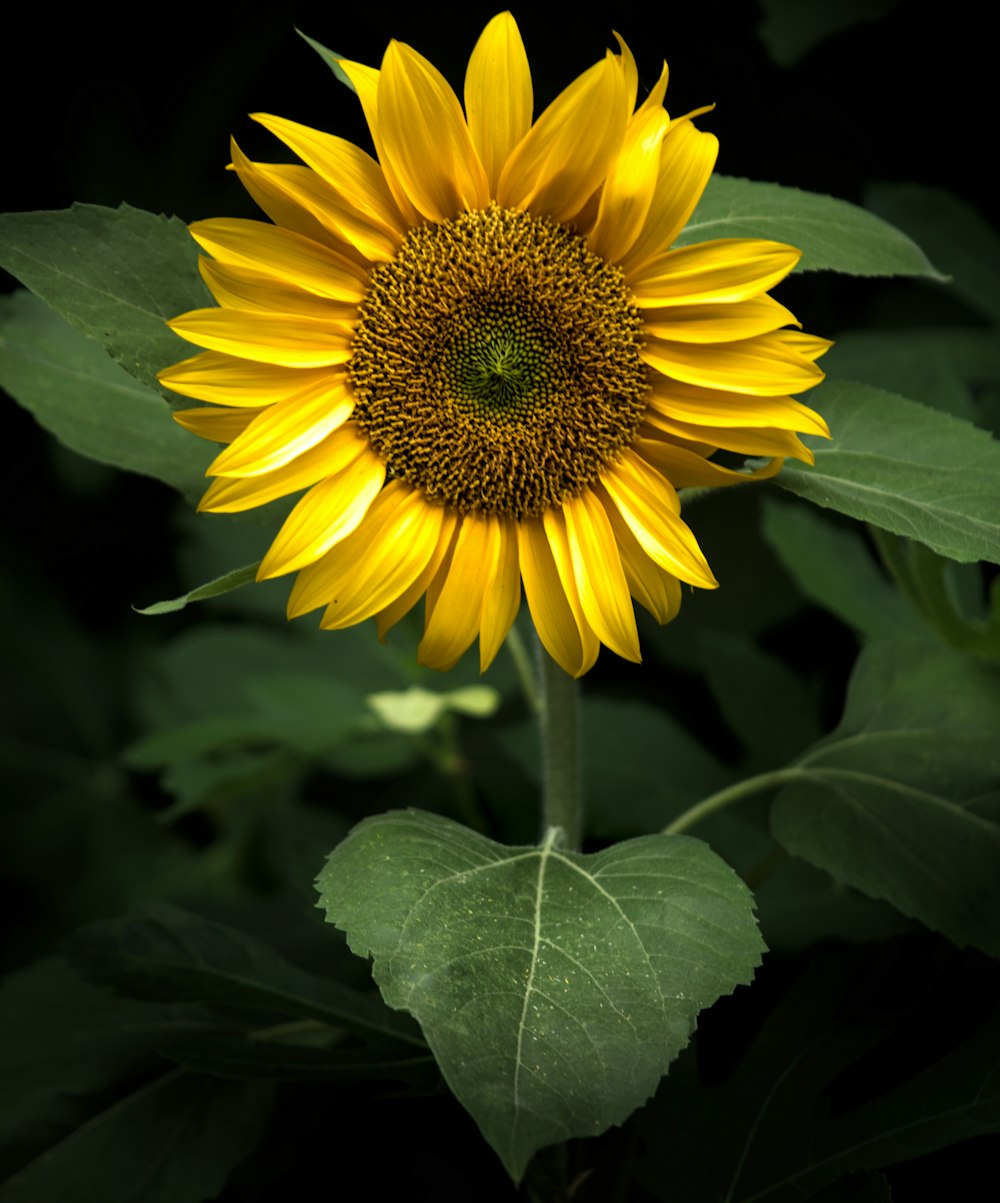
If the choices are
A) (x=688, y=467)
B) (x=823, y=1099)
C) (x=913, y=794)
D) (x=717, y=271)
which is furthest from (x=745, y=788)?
(x=717, y=271)

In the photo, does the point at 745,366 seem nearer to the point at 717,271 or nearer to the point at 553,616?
the point at 717,271

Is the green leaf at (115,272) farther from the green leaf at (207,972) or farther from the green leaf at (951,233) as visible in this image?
the green leaf at (951,233)

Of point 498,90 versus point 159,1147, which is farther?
point 159,1147

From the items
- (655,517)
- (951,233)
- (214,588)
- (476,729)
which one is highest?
(951,233)

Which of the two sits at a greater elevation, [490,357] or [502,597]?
[490,357]

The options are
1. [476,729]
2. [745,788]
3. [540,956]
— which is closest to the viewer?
[540,956]

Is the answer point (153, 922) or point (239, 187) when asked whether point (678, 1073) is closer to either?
point (153, 922)

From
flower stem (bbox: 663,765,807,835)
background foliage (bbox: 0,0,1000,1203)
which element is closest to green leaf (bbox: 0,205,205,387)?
background foliage (bbox: 0,0,1000,1203)
